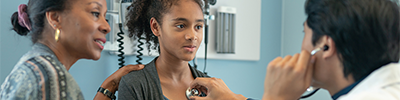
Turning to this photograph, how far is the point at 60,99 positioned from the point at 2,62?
0.70 m

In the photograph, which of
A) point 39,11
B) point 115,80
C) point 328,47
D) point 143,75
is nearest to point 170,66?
point 143,75

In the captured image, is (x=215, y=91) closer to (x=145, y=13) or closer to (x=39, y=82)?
(x=145, y=13)

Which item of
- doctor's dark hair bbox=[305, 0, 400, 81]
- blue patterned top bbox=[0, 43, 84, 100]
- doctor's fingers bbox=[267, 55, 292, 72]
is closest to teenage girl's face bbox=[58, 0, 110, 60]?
blue patterned top bbox=[0, 43, 84, 100]

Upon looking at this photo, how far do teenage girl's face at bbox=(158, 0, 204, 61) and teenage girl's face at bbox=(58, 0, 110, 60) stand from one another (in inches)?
11.2

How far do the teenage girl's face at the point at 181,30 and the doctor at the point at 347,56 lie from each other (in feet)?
1.58

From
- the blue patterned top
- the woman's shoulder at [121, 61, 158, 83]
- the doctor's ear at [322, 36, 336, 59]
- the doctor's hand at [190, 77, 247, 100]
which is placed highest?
the doctor's ear at [322, 36, 336, 59]

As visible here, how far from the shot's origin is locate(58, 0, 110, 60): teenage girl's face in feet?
3.15

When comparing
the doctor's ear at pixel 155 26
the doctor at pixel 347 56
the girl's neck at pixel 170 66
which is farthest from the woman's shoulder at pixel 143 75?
the doctor at pixel 347 56

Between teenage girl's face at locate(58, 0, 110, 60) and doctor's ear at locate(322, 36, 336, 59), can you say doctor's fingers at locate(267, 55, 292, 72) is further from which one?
teenage girl's face at locate(58, 0, 110, 60)

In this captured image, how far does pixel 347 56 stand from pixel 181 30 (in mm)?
Result: 684

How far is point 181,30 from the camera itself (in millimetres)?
1241

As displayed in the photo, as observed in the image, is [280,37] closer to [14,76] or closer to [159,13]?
[159,13]

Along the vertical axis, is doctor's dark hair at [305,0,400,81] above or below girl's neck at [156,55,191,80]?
above

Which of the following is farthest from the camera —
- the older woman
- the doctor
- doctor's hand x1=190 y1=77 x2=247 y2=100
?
doctor's hand x1=190 y1=77 x2=247 y2=100
